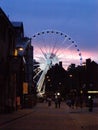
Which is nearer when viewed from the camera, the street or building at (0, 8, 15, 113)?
the street

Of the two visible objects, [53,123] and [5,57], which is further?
[5,57]

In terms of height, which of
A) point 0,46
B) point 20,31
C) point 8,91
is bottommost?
point 8,91

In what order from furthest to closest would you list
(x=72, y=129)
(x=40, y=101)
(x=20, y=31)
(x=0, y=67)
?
(x=40, y=101) → (x=20, y=31) → (x=0, y=67) → (x=72, y=129)

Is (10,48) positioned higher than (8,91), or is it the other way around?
(10,48)

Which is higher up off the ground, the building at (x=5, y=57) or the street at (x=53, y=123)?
the building at (x=5, y=57)

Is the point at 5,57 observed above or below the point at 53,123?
above

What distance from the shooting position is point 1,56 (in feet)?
210

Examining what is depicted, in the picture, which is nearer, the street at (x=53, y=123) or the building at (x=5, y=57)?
the street at (x=53, y=123)

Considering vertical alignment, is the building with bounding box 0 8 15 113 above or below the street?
above

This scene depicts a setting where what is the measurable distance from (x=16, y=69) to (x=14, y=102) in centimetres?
1117

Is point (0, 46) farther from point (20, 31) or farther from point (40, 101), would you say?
point (40, 101)

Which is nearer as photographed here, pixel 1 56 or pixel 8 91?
pixel 1 56

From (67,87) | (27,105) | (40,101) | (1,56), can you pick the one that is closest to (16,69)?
(1,56)

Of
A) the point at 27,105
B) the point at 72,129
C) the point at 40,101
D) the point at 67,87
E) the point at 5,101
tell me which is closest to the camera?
the point at 72,129
